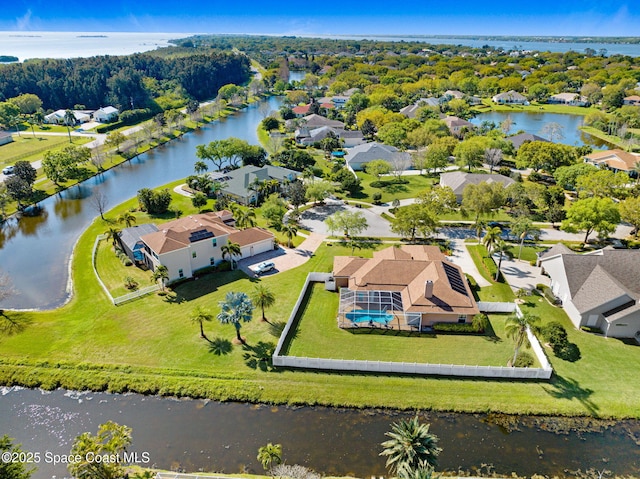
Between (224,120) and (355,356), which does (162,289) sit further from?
(224,120)

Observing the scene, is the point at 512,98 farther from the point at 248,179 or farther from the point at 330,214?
the point at 248,179

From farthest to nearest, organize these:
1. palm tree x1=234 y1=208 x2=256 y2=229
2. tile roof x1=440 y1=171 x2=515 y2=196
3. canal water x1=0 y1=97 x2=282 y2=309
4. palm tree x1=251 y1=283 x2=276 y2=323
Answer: tile roof x1=440 y1=171 x2=515 y2=196 → palm tree x1=234 y1=208 x2=256 y2=229 → canal water x1=0 y1=97 x2=282 y2=309 → palm tree x1=251 y1=283 x2=276 y2=323

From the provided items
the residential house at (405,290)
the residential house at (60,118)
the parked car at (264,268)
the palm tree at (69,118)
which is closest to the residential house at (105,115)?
the residential house at (60,118)

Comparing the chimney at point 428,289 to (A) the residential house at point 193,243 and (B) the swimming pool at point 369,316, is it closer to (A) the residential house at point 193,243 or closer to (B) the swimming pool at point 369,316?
(B) the swimming pool at point 369,316

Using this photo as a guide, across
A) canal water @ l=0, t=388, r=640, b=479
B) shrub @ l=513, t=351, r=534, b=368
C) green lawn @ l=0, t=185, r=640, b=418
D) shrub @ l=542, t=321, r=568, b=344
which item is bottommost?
canal water @ l=0, t=388, r=640, b=479

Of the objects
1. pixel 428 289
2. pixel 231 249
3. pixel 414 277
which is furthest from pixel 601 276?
pixel 231 249

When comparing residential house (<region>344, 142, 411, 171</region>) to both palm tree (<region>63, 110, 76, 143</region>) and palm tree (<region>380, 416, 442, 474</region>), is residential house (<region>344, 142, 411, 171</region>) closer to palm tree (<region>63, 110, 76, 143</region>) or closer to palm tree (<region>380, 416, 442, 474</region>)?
palm tree (<region>380, 416, 442, 474</region>)

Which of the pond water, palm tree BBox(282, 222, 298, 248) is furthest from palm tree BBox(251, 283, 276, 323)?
the pond water
